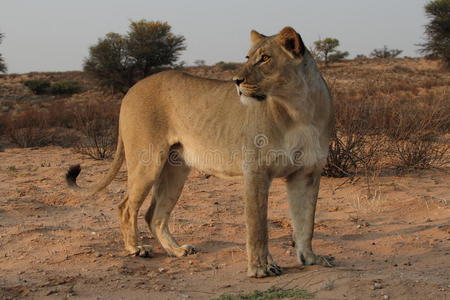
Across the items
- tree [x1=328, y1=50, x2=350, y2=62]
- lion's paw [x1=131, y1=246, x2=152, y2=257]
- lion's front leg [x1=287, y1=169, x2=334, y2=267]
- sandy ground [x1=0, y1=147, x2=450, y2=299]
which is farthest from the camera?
tree [x1=328, y1=50, x2=350, y2=62]

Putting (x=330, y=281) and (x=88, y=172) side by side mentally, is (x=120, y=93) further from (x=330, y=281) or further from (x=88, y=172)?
(x=330, y=281)

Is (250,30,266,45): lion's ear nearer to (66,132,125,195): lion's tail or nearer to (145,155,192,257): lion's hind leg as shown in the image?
(145,155,192,257): lion's hind leg

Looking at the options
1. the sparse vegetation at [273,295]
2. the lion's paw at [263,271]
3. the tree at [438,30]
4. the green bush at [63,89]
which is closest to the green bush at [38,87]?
the green bush at [63,89]

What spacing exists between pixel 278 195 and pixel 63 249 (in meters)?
3.62

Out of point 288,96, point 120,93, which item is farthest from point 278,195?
point 120,93

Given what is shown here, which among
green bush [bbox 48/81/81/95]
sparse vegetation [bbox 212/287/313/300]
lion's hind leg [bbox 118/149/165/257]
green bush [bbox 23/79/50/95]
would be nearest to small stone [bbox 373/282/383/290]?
sparse vegetation [bbox 212/287/313/300]

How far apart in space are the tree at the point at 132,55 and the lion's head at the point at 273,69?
83.9ft

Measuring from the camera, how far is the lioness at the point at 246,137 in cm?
420

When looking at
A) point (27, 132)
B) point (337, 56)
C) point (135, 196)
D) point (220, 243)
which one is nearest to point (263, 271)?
point (220, 243)

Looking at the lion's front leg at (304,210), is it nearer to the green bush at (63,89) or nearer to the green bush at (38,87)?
the green bush at (63,89)

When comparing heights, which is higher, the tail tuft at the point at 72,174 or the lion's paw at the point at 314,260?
the tail tuft at the point at 72,174

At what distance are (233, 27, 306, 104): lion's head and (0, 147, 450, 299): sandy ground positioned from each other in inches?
58.0

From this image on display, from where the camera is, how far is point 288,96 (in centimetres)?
420

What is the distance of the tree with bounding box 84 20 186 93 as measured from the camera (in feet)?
96.6
